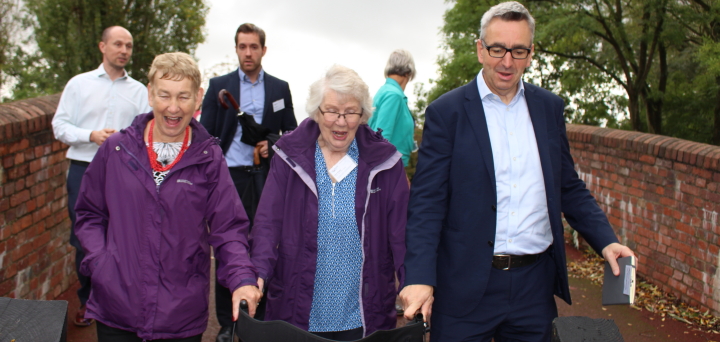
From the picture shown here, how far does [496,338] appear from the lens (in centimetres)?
313

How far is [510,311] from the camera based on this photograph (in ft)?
9.66

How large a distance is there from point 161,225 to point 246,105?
253 centimetres

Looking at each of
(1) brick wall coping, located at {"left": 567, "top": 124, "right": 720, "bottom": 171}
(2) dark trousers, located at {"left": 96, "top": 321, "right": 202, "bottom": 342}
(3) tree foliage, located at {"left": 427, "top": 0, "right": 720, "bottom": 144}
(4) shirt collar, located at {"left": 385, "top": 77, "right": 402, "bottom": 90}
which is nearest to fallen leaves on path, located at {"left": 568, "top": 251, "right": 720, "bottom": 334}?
(1) brick wall coping, located at {"left": 567, "top": 124, "right": 720, "bottom": 171}

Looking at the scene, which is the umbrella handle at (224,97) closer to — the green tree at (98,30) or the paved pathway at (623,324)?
the paved pathway at (623,324)

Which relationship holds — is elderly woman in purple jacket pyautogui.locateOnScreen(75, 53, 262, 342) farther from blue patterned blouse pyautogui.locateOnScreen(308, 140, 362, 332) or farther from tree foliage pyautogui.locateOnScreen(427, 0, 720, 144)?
tree foliage pyautogui.locateOnScreen(427, 0, 720, 144)

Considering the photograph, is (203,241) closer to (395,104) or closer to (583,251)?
(395,104)

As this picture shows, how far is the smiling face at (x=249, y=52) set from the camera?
17.3ft

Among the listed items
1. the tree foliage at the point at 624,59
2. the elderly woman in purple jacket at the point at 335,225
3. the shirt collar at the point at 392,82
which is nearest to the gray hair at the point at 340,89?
the elderly woman in purple jacket at the point at 335,225

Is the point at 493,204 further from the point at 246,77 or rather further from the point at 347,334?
the point at 246,77

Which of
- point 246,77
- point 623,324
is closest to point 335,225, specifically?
point 246,77

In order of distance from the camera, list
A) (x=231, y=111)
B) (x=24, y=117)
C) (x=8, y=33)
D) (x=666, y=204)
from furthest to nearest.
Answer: (x=8, y=33)
(x=666, y=204)
(x=24, y=117)
(x=231, y=111)

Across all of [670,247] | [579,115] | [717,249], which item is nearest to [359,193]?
[717,249]

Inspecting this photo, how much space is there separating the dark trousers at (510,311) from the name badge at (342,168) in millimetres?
775

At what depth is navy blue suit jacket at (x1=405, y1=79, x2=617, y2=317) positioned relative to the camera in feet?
9.44
